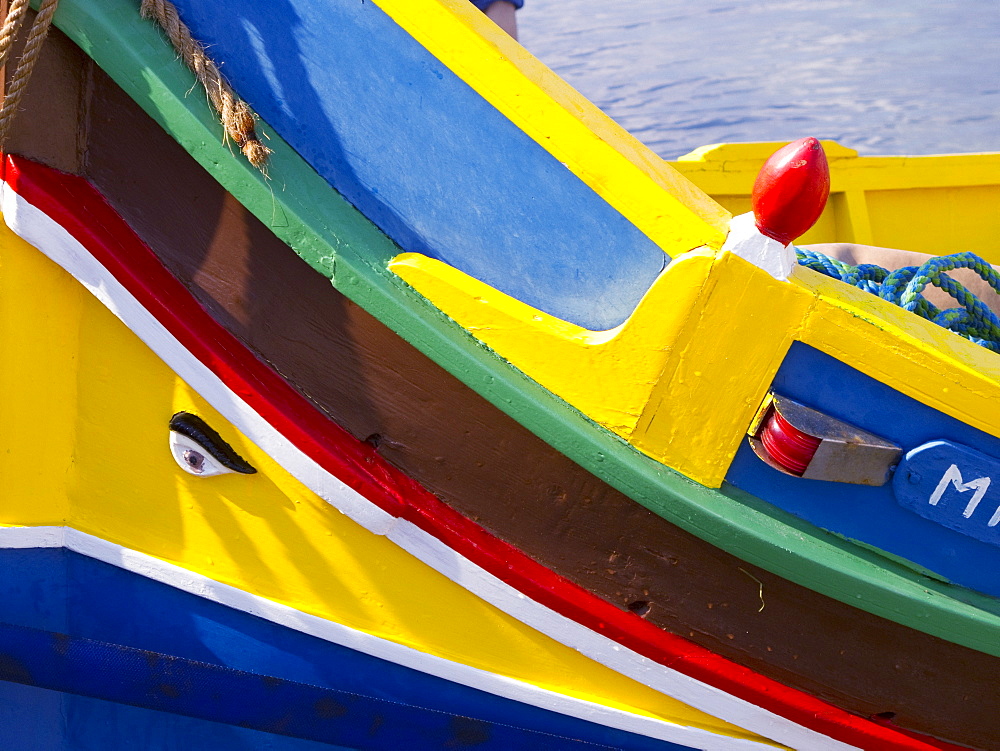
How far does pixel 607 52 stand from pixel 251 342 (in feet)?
33.2

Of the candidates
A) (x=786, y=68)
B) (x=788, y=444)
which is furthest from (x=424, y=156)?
(x=786, y=68)

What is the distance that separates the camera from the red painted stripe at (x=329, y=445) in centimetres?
119

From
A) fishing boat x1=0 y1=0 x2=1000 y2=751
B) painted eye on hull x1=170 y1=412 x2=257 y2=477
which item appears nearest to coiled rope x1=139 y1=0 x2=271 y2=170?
fishing boat x1=0 y1=0 x2=1000 y2=751

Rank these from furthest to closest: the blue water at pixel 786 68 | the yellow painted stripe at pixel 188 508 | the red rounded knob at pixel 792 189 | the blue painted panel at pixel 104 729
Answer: the blue water at pixel 786 68, the blue painted panel at pixel 104 729, the yellow painted stripe at pixel 188 508, the red rounded knob at pixel 792 189

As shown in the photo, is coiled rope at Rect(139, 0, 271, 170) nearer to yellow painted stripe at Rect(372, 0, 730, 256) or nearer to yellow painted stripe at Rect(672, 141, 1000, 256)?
yellow painted stripe at Rect(372, 0, 730, 256)

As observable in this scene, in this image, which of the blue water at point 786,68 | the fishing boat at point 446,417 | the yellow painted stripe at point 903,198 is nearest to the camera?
the fishing boat at point 446,417

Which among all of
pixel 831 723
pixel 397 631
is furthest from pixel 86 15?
pixel 831 723

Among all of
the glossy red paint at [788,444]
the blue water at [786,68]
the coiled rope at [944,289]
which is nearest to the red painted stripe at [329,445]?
the glossy red paint at [788,444]

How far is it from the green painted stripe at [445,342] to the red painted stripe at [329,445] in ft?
0.53

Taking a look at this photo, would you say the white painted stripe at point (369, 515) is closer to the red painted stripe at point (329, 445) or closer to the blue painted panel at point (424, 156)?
the red painted stripe at point (329, 445)

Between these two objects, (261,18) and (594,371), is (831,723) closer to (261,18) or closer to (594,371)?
(594,371)

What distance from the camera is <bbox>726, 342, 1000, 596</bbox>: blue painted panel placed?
3.84 feet

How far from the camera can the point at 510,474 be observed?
1229 mm

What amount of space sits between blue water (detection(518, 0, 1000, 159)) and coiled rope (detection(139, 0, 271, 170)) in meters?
6.21
